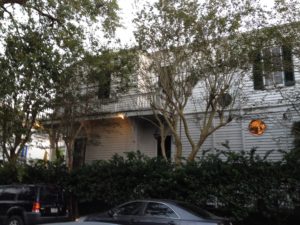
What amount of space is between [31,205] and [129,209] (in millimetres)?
4035

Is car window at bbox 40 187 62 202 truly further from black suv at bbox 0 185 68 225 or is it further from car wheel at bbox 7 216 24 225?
car wheel at bbox 7 216 24 225

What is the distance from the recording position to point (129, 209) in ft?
34.9

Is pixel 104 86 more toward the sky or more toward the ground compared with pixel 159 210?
more toward the sky

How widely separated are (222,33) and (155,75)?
308 centimetres

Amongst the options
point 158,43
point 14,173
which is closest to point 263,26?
point 158,43

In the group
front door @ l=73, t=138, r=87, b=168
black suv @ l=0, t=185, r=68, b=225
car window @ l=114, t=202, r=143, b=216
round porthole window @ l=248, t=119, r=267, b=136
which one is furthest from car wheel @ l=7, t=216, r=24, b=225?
round porthole window @ l=248, t=119, r=267, b=136

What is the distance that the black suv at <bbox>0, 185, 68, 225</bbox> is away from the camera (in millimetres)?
12750

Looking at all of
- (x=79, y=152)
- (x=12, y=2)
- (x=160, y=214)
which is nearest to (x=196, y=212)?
(x=160, y=214)

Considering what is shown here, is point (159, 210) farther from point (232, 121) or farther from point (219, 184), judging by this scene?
point (232, 121)

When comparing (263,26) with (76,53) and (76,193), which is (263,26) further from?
(76,193)

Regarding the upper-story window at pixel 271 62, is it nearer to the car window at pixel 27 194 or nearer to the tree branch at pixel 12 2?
the tree branch at pixel 12 2

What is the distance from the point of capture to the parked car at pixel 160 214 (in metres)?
9.19

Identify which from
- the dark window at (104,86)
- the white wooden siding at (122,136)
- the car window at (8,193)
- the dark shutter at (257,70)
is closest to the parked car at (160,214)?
the car window at (8,193)

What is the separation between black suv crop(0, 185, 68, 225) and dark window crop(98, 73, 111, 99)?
5648mm
